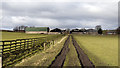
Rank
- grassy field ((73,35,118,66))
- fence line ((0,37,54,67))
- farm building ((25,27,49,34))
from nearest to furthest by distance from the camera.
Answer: fence line ((0,37,54,67))
grassy field ((73,35,118,66))
farm building ((25,27,49,34))

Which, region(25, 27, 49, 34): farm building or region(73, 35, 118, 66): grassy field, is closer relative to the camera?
region(73, 35, 118, 66): grassy field

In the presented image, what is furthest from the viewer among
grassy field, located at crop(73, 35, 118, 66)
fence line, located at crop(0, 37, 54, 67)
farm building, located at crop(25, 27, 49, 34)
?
farm building, located at crop(25, 27, 49, 34)

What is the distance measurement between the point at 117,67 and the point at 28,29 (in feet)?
436

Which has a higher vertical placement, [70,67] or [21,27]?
[21,27]

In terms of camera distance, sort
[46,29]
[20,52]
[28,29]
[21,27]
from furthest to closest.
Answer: [21,27] < [28,29] < [46,29] < [20,52]

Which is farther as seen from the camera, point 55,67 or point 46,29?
point 46,29

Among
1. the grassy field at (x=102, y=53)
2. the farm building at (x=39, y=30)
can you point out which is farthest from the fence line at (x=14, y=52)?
the farm building at (x=39, y=30)

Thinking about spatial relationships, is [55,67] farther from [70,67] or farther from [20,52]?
[20,52]

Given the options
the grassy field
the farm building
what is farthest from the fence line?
the farm building

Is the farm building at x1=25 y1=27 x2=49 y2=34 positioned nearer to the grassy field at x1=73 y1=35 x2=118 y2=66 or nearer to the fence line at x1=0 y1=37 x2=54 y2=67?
the grassy field at x1=73 y1=35 x2=118 y2=66

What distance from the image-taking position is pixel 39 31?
12656 cm

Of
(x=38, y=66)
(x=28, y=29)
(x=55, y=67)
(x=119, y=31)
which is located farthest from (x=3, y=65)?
(x=119, y=31)

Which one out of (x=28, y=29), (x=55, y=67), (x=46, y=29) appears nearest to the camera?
(x=55, y=67)

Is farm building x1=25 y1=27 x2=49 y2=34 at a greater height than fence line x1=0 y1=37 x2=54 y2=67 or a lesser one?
greater
